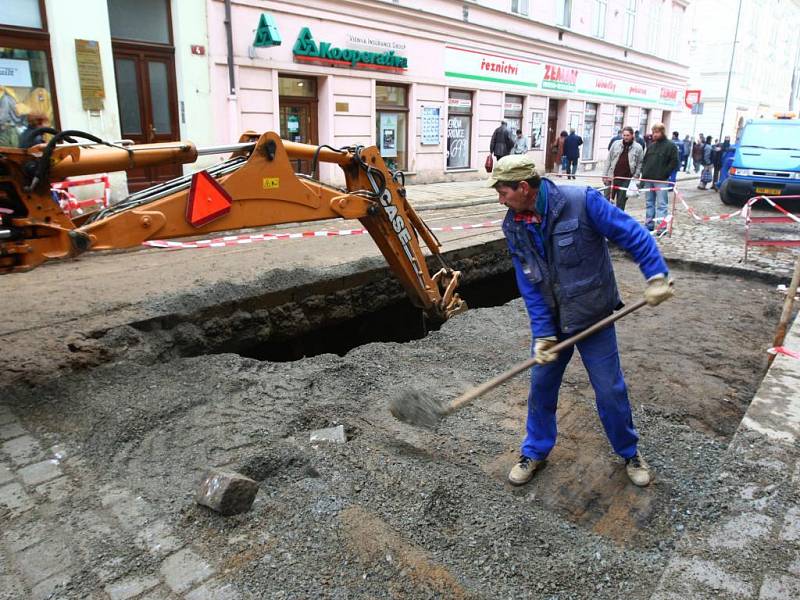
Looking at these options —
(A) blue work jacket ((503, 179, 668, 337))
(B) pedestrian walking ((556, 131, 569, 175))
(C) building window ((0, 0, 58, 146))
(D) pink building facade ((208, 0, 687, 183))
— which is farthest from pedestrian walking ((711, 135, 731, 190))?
(A) blue work jacket ((503, 179, 668, 337))

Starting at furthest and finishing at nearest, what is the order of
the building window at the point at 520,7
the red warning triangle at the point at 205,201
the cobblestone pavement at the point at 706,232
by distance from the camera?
the building window at the point at 520,7 → the cobblestone pavement at the point at 706,232 → the red warning triangle at the point at 205,201

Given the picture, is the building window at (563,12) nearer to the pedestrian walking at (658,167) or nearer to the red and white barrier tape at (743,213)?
the red and white barrier tape at (743,213)

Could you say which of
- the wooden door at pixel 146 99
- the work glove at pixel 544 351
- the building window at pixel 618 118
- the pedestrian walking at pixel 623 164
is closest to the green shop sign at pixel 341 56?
the wooden door at pixel 146 99

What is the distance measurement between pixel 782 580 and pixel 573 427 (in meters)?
1.74

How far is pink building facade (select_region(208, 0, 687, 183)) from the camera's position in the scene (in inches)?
487

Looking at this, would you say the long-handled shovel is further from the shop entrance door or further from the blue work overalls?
the shop entrance door

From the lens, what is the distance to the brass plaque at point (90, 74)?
32.4ft

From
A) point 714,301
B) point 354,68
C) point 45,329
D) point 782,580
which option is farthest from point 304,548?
point 354,68

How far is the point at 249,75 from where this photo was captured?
12.3 m

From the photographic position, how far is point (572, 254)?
3.13 m

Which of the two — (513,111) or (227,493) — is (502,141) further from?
(227,493)

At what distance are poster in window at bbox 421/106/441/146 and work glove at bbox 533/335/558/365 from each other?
14147 mm

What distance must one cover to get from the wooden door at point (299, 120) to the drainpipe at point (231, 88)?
1.66 metres

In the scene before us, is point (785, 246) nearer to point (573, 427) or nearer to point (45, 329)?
point (573, 427)
